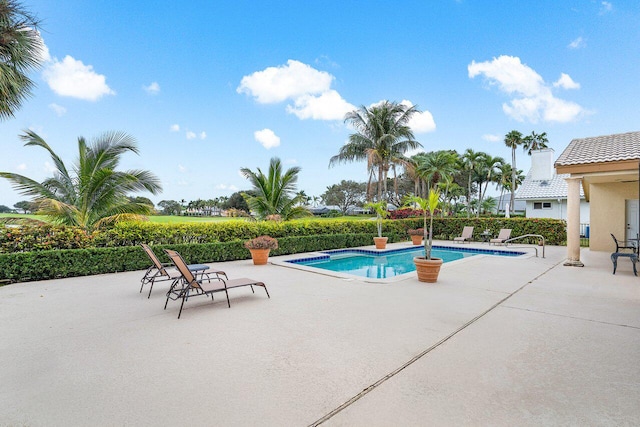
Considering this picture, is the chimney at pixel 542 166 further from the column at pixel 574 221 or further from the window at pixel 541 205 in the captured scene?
the column at pixel 574 221

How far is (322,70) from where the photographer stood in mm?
22156

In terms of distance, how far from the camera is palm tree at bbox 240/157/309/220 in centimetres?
1364

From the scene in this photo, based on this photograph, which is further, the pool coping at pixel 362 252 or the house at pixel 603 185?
the house at pixel 603 185

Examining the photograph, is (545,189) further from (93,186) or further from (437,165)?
(93,186)

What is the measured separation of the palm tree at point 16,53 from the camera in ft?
28.6

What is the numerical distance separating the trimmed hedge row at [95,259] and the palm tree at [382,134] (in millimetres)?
17756

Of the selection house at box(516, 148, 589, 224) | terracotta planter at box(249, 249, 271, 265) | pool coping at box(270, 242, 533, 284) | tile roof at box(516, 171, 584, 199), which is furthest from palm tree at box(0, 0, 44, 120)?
tile roof at box(516, 171, 584, 199)

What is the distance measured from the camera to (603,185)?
14.0 meters

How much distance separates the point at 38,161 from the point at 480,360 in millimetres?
10971

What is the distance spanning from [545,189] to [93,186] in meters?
30.3

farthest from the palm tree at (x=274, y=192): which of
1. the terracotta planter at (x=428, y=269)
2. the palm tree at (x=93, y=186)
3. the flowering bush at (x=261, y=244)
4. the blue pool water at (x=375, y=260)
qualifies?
the terracotta planter at (x=428, y=269)

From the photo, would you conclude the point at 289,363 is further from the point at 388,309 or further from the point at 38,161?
the point at 38,161

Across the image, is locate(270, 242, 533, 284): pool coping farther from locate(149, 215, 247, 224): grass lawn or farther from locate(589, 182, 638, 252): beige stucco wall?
locate(589, 182, 638, 252): beige stucco wall

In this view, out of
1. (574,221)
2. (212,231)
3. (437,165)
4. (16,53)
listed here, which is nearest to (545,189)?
(437,165)
